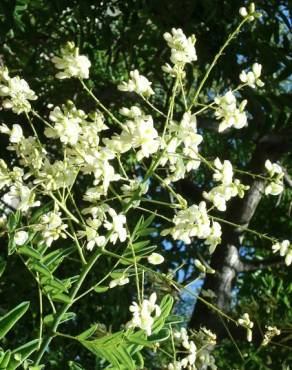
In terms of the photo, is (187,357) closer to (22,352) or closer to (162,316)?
(162,316)

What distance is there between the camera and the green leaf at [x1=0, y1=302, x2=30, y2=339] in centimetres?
91

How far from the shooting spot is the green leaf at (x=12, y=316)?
911mm

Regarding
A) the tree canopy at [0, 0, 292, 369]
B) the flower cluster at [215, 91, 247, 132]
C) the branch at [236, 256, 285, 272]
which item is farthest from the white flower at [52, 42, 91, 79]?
the branch at [236, 256, 285, 272]

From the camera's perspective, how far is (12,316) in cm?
92

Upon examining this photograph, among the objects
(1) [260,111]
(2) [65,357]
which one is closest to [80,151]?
(1) [260,111]

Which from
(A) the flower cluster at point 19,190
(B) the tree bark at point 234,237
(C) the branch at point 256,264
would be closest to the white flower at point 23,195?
(A) the flower cluster at point 19,190

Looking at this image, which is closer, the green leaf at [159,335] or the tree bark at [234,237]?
the green leaf at [159,335]

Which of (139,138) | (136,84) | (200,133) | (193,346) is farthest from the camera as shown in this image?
(200,133)

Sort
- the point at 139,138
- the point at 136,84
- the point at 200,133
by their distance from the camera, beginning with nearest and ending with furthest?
the point at 139,138, the point at 136,84, the point at 200,133

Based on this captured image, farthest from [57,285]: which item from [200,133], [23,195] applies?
[200,133]

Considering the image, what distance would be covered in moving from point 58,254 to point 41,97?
1.24 meters

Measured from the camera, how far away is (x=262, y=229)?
107 inches

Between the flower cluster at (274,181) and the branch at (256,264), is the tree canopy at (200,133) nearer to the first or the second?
the branch at (256,264)

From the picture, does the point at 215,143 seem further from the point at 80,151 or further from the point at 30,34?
the point at 80,151
